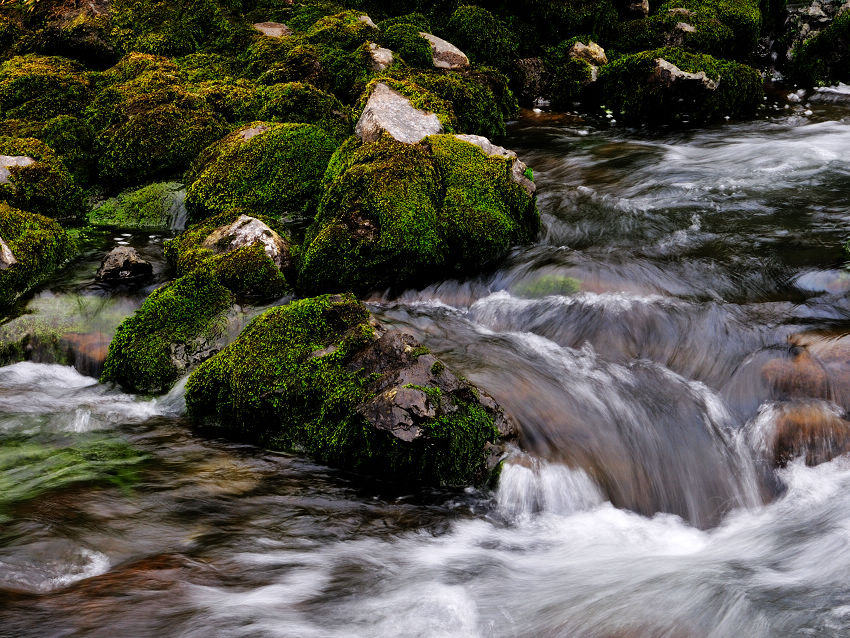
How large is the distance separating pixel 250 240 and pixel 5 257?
2.50m

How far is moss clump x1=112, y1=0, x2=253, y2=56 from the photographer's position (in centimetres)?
1232

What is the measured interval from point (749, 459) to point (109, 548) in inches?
159

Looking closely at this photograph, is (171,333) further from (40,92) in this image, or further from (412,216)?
(40,92)

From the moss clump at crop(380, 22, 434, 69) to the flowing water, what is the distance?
5808mm

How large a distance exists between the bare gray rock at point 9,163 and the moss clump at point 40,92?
2144 mm

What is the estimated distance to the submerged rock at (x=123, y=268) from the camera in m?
6.34

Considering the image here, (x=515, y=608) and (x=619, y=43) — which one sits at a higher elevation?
(x=619, y=43)

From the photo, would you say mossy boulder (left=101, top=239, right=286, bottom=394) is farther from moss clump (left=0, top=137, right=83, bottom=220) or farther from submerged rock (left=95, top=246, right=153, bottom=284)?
moss clump (left=0, top=137, right=83, bottom=220)

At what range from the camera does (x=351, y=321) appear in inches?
183

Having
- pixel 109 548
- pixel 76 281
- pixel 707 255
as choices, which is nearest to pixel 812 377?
pixel 707 255

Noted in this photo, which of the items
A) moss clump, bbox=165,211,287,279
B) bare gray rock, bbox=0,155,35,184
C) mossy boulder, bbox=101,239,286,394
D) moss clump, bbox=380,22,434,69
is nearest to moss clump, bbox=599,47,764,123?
moss clump, bbox=380,22,434,69

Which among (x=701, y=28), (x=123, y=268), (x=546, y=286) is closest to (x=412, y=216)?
(x=546, y=286)

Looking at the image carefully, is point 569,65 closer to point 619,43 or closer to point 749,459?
point 619,43

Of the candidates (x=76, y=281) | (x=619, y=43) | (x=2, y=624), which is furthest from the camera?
(x=619, y=43)
